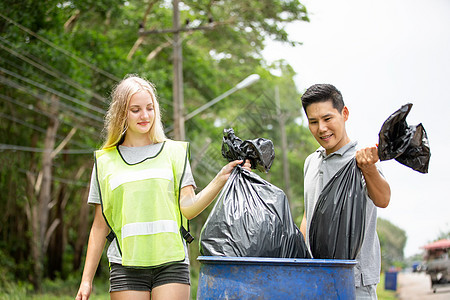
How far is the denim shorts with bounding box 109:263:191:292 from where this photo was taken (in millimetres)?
2514

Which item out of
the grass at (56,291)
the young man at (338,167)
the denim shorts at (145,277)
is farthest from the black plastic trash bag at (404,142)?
the grass at (56,291)

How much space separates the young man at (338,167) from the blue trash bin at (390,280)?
1623cm

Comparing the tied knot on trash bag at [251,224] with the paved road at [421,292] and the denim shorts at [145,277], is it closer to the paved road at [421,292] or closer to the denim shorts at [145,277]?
the denim shorts at [145,277]

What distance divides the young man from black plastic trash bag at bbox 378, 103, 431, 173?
6.2 inches

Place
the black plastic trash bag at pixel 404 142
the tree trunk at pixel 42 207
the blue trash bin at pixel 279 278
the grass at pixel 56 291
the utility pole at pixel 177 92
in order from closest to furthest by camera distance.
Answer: the blue trash bin at pixel 279 278 < the black plastic trash bag at pixel 404 142 < the grass at pixel 56 291 < the utility pole at pixel 177 92 < the tree trunk at pixel 42 207

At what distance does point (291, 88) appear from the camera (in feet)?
Answer: 101

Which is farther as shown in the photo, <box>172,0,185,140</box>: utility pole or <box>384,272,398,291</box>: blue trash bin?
<box>384,272,398,291</box>: blue trash bin

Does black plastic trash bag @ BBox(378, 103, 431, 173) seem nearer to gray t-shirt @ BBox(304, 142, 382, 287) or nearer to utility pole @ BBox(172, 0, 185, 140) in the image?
gray t-shirt @ BBox(304, 142, 382, 287)

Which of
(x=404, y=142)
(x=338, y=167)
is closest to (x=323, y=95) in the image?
(x=338, y=167)

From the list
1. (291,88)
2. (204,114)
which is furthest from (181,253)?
(291,88)

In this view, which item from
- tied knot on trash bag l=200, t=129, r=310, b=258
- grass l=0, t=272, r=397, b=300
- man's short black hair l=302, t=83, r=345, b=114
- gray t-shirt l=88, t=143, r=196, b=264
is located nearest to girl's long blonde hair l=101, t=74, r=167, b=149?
gray t-shirt l=88, t=143, r=196, b=264

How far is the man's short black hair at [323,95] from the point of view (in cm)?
269

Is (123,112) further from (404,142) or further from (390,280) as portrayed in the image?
(390,280)

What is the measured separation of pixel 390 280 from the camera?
18172 mm
